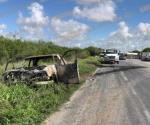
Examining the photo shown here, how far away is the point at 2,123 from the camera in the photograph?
1049cm

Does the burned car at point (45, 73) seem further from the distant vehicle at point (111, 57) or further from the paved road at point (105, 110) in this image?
Result: the distant vehicle at point (111, 57)

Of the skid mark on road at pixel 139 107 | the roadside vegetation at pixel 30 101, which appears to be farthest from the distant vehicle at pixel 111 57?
the skid mark on road at pixel 139 107

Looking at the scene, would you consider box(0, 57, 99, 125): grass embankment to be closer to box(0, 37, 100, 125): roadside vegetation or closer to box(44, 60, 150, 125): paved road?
box(0, 37, 100, 125): roadside vegetation

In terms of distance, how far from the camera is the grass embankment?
11016 millimetres

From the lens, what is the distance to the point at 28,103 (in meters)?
13.0

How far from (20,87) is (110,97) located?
11.5ft

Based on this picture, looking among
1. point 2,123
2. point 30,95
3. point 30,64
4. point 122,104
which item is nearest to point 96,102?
point 122,104

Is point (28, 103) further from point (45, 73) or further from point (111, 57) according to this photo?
point (111, 57)

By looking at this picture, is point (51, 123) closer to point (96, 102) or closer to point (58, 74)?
point (96, 102)

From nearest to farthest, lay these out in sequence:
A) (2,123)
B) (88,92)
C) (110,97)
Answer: (2,123) < (110,97) < (88,92)

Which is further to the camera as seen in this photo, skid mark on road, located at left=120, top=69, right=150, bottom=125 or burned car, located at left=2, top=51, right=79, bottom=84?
burned car, located at left=2, top=51, right=79, bottom=84

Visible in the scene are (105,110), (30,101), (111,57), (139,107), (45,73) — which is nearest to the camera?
(105,110)

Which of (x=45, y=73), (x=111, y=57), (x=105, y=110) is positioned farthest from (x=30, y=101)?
(x=111, y=57)

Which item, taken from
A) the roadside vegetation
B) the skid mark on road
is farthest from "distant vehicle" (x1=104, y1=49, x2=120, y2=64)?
the skid mark on road
